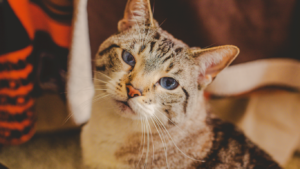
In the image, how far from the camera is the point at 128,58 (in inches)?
27.3

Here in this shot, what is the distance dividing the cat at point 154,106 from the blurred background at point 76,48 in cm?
9

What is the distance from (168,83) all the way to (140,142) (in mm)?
237

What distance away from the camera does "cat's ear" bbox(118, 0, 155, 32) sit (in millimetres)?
666

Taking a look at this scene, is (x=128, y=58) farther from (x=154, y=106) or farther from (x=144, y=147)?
(x=144, y=147)

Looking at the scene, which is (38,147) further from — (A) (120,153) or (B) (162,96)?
(B) (162,96)

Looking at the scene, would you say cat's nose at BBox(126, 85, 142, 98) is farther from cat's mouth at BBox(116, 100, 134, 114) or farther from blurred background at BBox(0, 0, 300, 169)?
blurred background at BBox(0, 0, 300, 169)

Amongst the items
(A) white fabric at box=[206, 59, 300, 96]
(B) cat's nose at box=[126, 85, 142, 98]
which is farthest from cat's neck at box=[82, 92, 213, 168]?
(A) white fabric at box=[206, 59, 300, 96]

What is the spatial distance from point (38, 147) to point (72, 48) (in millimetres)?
433

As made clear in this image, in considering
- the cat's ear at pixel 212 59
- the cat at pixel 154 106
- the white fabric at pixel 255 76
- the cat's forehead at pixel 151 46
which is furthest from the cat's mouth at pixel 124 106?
the white fabric at pixel 255 76

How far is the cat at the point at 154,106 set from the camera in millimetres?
654

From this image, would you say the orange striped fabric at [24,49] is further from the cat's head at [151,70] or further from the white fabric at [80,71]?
the cat's head at [151,70]

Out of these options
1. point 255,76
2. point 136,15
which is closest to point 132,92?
point 136,15

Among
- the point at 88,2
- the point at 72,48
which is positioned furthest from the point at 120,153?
the point at 88,2

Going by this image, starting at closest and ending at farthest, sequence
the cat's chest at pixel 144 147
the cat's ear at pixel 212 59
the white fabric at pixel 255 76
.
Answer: the cat's ear at pixel 212 59 → the cat's chest at pixel 144 147 → the white fabric at pixel 255 76
